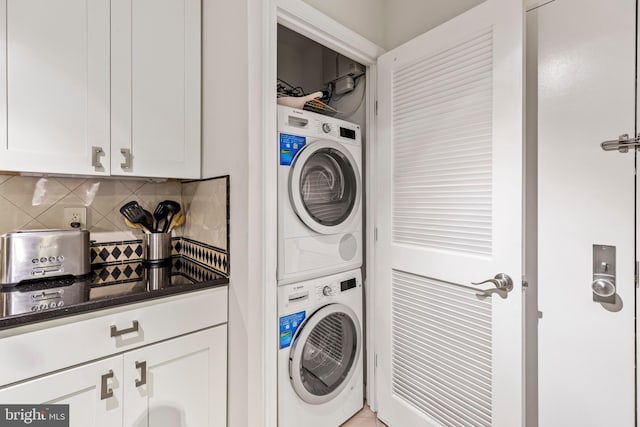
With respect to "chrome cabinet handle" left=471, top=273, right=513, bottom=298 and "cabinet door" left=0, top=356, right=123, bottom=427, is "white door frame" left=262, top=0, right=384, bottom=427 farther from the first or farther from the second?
"chrome cabinet handle" left=471, top=273, right=513, bottom=298

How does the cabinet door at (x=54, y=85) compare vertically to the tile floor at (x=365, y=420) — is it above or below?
above

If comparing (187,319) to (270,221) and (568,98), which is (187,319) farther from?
(568,98)

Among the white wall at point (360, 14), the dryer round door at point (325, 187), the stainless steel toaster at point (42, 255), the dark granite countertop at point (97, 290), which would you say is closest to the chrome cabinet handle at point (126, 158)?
the stainless steel toaster at point (42, 255)

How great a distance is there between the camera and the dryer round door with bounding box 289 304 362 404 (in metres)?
1.47

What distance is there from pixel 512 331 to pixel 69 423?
1.62 meters

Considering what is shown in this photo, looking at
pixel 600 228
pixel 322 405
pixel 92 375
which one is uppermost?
pixel 600 228

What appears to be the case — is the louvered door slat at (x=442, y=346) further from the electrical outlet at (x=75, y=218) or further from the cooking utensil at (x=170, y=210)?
the electrical outlet at (x=75, y=218)

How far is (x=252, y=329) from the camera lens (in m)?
1.30

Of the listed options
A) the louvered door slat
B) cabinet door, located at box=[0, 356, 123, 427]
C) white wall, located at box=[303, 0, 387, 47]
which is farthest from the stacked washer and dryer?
cabinet door, located at box=[0, 356, 123, 427]

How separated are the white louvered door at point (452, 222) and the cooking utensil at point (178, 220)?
3.83 feet

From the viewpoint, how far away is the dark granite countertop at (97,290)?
986 millimetres

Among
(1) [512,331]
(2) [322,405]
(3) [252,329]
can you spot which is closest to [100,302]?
(3) [252,329]

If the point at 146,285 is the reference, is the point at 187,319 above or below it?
below

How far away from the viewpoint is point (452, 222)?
138 cm
